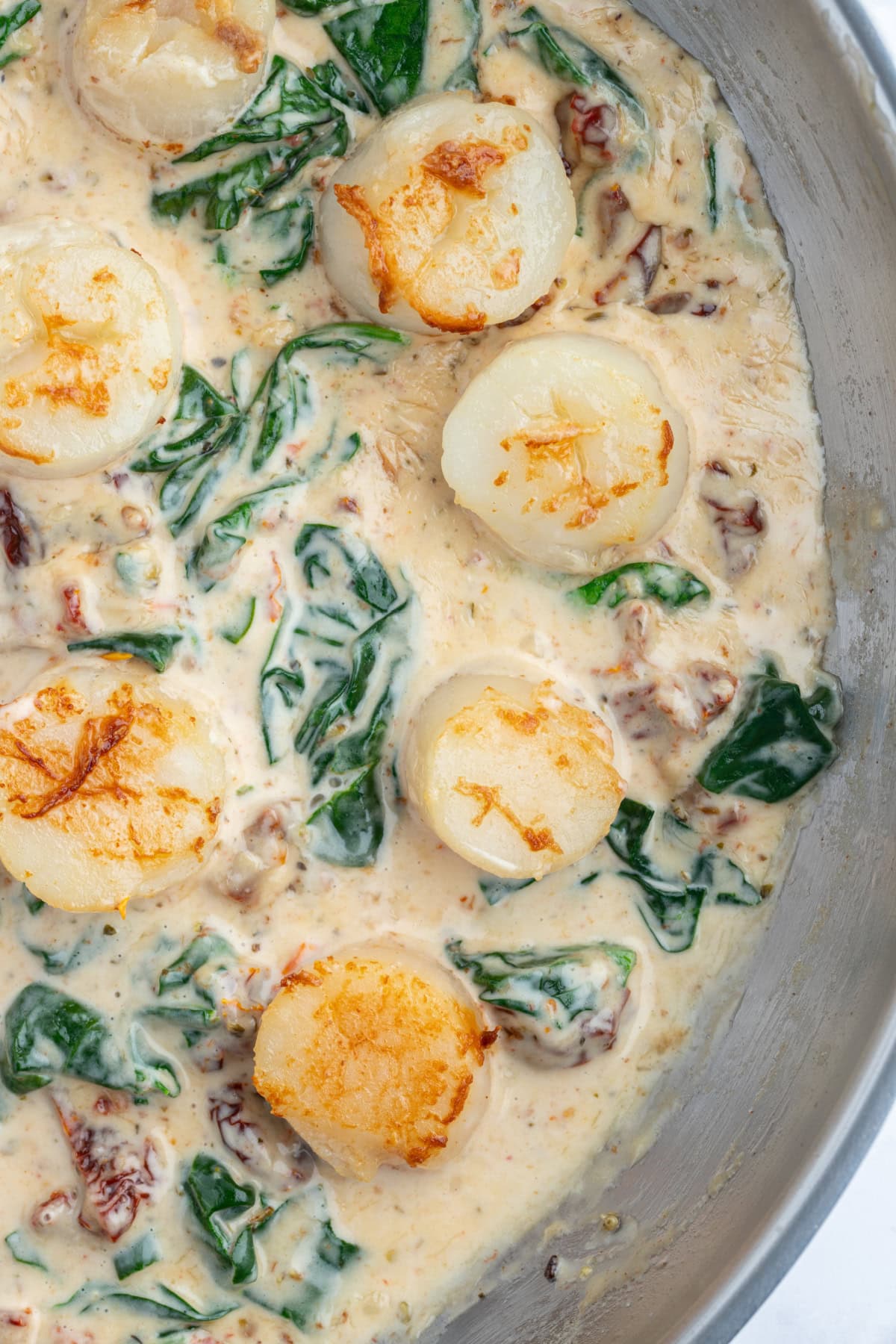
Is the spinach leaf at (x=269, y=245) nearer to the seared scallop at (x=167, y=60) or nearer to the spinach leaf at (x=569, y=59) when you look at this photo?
the seared scallop at (x=167, y=60)

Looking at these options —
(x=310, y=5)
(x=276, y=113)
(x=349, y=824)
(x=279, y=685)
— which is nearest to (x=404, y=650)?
(x=279, y=685)

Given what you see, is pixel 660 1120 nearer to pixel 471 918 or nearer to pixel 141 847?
pixel 471 918

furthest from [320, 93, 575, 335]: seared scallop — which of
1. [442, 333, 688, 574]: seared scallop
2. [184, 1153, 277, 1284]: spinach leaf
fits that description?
[184, 1153, 277, 1284]: spinach leaf

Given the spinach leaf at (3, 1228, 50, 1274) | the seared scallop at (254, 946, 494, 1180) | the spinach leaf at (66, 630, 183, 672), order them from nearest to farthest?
the seared scallop at (254, 946, 494, 1180)
the spinach leaf at (66, 630, 183, 672)
the spinach leaf at (3, 1228, 50, 1274)

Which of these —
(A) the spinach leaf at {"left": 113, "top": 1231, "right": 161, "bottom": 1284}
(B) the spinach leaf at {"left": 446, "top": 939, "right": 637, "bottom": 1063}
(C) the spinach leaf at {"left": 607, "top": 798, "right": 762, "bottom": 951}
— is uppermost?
(C) the spinach leaf at {"left": 607, "top": 798, "right": 762, "bottom": 951}

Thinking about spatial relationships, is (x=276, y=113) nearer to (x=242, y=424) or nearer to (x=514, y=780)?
(x=242, y=424)

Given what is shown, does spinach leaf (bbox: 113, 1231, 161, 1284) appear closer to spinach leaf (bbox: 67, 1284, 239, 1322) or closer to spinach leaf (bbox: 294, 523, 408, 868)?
spinach leaf (bbox: 67, 1284, 239, 1322)

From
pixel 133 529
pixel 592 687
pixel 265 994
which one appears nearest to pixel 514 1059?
pixel 265 994
